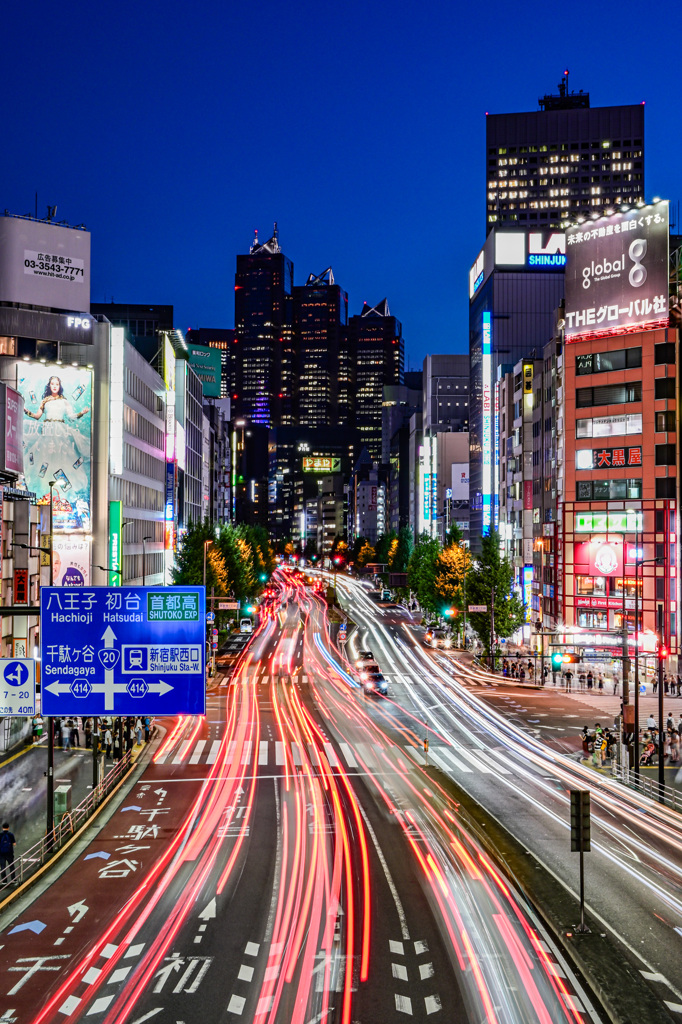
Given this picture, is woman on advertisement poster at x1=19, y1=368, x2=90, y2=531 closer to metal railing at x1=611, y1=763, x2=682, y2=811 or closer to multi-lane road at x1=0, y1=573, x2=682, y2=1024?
multi-lane road at x1=0, y1=573, x2=682, y2=1024

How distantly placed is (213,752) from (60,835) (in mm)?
14246

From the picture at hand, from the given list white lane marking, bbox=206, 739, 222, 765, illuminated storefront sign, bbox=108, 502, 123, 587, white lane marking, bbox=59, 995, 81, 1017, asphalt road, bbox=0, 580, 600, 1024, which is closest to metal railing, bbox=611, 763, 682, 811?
asphalt road, bbox=0, 580, 600, 1024

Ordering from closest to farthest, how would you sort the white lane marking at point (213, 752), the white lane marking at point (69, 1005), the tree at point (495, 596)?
the white lane marking at point (69, 1005) < the white lane marking at point (213, 752) < the tree at point (495, 596)

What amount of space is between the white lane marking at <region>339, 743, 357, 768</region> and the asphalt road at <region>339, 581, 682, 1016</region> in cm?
374

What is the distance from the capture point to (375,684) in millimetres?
60094

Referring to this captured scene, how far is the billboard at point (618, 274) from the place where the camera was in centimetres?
7706

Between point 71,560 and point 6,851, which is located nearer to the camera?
point 6,851

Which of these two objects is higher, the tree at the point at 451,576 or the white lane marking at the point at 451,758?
the tree at the point at 451,576

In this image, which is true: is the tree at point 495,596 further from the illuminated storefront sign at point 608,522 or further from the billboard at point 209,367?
the billboard at point 209,367

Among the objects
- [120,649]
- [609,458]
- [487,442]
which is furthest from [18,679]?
[487,442]

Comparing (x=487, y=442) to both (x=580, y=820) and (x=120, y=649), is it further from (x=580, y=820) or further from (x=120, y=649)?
(x=580, y=820)

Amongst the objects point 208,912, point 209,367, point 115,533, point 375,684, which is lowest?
point 375,684

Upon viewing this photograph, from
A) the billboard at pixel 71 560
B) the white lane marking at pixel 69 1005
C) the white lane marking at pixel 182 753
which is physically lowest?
the white lane marking at pixel 182 753

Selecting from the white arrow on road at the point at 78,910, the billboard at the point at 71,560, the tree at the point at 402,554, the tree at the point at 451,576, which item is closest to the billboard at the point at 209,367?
the tree at the point at 402,554
